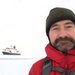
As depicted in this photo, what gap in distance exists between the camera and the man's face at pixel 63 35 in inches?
36.2

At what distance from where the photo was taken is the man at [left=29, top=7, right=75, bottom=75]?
2.91 feet

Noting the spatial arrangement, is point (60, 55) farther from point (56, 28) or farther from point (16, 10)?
point (16, 10)

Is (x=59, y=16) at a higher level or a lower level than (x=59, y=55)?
higher

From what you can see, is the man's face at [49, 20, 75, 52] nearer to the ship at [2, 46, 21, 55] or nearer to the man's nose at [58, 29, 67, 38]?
the man's nose at [58, 29, 67, 38]

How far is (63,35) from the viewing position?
3.01 feet

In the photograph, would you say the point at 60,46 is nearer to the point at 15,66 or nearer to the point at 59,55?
the point at 59,55

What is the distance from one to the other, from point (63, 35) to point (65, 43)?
41mm

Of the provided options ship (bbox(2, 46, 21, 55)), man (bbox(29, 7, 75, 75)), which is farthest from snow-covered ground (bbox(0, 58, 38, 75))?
man (bbox(29, 7, 75, 75))

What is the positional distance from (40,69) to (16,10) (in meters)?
0.69

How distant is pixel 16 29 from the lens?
147cm

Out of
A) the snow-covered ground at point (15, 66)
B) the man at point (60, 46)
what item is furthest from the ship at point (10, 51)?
the man at point (60, 46)

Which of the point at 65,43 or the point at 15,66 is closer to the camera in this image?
the point at 65,43

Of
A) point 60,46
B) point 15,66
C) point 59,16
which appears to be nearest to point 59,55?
point 60,46

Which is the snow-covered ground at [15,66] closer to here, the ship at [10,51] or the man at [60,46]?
the ship at [10,51]
